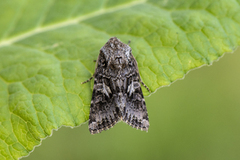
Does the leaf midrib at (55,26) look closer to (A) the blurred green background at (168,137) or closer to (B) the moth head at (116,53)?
(B) the moth head at (116,53)

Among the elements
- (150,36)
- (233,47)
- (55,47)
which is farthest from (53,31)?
(233,47)

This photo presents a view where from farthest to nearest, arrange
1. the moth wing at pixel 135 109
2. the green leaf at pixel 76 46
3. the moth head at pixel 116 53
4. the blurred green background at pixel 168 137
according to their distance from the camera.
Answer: the blurred green background at pixel 168 137
the moth wing at pixel 135 109
the moth head at pixel 116 53
the green leaf at pixel 76 46

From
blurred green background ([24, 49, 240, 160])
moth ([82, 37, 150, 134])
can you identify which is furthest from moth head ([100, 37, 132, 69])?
blurred green background ([24, 49, 240, 160])

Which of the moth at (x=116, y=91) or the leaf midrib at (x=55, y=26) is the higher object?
the leaf midrib at (x=55, y=26)

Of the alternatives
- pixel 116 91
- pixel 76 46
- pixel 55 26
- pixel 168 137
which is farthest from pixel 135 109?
pixel 168 137

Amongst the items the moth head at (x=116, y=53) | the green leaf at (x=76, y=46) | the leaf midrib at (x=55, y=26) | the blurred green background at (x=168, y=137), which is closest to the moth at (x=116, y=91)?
the moth head at (x=116, y=53)
